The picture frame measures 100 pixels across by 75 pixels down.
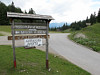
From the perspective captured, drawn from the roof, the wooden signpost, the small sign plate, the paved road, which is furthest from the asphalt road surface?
the roof

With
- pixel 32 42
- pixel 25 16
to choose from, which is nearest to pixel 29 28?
pixel 25 16

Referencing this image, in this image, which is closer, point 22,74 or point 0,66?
point 22,74

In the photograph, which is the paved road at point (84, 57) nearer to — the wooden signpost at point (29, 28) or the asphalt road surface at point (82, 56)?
the asphalt road surface at point (82, 56)

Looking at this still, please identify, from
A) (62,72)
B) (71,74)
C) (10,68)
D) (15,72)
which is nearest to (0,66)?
(10,68)

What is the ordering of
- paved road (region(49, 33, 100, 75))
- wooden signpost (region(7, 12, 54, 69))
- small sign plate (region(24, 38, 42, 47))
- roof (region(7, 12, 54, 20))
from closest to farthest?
roof (region(7, 12, 54, 20)) → wooden signpost (region(7, 12, 54, 69)) → small sign plate (region(24, 38, 42, 47)) → paved road (region(49, 33, 100, 75))

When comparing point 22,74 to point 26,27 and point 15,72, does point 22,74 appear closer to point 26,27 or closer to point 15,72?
point 15,72

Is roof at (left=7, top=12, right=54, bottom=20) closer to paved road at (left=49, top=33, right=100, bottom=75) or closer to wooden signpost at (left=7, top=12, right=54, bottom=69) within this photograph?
wooden signpost at (left=7, top=12, right=54, bottom=69)

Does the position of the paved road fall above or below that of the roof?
below

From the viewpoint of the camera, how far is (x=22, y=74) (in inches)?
166

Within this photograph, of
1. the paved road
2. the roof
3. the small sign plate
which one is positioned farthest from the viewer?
the paved road

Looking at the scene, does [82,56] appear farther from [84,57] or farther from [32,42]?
[32,42]

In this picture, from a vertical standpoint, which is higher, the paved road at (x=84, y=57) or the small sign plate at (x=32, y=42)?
the small sign plate at (x=32, y=42)

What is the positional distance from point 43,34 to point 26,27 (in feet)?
3.35

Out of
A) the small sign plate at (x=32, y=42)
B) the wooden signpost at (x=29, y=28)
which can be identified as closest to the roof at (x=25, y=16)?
the wooden signpost at (x=29, y=28)
